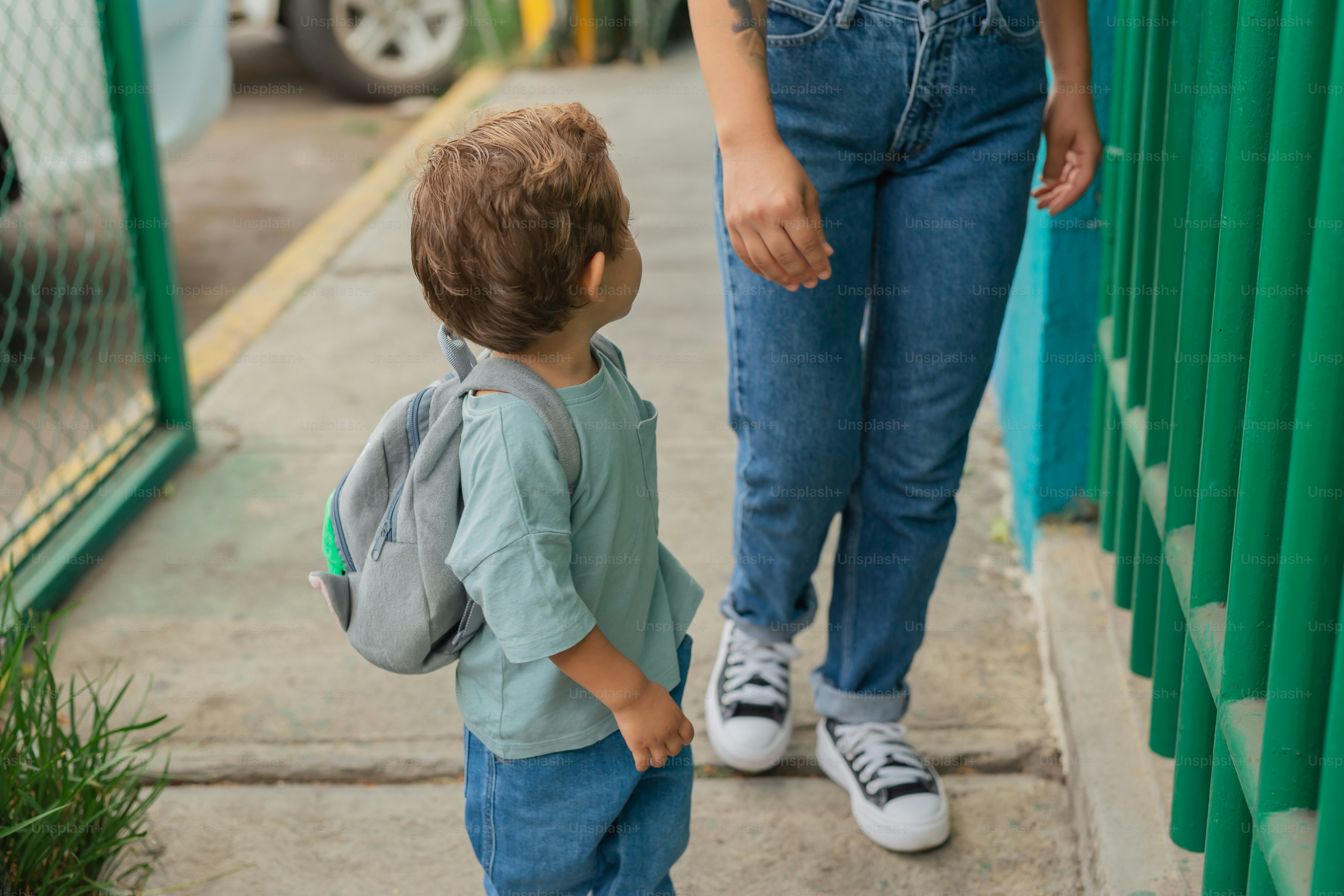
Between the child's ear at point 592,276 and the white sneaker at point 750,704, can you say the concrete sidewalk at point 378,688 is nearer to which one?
the white sneaker at point 750,704

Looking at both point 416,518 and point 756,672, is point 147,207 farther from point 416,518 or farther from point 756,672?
point 416,518

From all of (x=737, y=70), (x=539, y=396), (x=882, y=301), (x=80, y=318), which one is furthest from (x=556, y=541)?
(x=80, y=318)

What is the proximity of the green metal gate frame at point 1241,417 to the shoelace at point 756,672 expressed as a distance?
0.58 m

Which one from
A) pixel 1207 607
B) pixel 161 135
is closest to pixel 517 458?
pixel 1207 607

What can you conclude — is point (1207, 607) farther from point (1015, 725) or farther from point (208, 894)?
point (208, 894)

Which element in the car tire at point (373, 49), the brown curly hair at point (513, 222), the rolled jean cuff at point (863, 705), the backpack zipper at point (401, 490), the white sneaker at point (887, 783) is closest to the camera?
the brown curly hair at point (513, 222)

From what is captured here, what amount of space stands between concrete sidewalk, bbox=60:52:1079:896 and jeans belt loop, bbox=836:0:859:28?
1176 mm

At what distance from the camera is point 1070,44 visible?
178 centimetres

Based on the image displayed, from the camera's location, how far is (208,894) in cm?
188

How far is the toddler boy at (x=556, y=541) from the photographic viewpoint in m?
1.20

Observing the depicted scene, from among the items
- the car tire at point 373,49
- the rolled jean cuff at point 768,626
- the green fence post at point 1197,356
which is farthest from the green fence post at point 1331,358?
the car tire at point 373,49

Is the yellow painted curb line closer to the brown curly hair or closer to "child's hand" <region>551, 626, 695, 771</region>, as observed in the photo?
the brown curly hair

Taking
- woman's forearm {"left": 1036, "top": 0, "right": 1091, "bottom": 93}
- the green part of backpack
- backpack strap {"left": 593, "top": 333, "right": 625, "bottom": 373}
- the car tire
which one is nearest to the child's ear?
backpack strap {"left": 593, "top": 333, "right": 625, "bottom": 373}

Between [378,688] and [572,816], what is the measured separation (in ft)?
3.38
